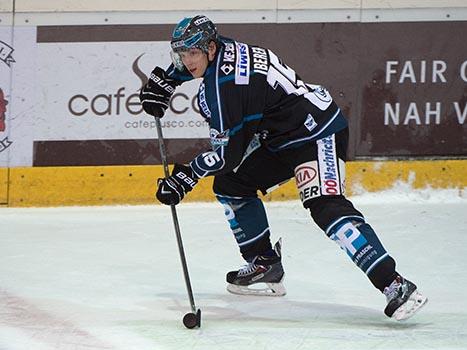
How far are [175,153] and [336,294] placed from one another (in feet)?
7.17

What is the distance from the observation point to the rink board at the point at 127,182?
6.74 m

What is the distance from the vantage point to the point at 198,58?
4332 mm

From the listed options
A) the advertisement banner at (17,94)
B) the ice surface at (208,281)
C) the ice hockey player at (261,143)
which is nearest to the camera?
the ice surface at (208,281)

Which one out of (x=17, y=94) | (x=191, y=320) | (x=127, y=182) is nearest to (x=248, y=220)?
(x=191, y=320)

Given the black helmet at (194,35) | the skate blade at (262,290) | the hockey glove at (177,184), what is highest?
the black helmet at (194,35)

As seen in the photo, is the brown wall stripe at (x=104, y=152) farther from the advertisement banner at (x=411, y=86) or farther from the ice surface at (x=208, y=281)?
the advertisement banner at (x=411, y=86)

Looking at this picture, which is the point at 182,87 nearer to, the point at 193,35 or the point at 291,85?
the point at 291,85

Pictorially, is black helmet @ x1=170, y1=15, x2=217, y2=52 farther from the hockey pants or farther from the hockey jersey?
the hockey pants

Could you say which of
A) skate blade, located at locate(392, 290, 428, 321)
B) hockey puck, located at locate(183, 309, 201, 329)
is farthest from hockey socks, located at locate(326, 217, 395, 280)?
hockey puck, located at locate(183, 309, 201, 329)

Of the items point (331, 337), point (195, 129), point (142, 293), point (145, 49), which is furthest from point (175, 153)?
point (331, 337)

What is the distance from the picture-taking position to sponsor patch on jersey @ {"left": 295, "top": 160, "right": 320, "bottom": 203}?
444cm

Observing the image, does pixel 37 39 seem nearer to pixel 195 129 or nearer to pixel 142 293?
pixel 195 129

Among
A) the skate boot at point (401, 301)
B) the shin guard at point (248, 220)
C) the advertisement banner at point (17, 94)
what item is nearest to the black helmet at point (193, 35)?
the shin guard at point (248, 220)

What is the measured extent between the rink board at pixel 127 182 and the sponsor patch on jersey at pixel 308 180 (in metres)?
2.33
